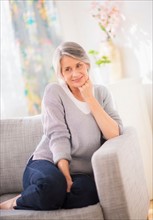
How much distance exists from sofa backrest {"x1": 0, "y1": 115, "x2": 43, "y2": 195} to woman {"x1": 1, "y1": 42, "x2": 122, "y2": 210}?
0.26 meters

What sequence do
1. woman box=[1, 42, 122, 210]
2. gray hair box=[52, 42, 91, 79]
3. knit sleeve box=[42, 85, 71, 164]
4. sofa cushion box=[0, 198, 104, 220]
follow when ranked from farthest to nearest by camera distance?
gray hair box=[52, 42, 91, 79] → knit sleeve box=[42, 85, 71, 164] → woman box=[1, 42, 122, 210] → sofa cushion box=[0, 198, 104, 220]

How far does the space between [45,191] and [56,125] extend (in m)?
0.37

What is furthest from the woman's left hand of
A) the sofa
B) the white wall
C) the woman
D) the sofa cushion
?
the white wall

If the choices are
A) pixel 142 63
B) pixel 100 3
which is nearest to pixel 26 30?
pixel 100 3

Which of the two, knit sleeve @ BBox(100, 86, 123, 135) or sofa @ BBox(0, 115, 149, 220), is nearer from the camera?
sofa @ BBox(0, 115, 149, 220)

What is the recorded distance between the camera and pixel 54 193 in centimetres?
156

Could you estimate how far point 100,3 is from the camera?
2.87 meters

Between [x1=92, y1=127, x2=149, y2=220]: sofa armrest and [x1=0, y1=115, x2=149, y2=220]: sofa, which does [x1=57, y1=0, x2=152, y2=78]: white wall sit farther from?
[x1=92, y1=127, x2=149, y2=220]: sofa armrest

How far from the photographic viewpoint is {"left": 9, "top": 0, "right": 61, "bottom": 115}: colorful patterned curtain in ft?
8.96

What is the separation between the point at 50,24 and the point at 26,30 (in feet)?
0.81

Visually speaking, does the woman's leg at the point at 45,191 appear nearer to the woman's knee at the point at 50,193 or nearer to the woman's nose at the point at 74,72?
the woman's knee at the point at 50,193

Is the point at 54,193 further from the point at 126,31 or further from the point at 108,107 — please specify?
the point at 126,31

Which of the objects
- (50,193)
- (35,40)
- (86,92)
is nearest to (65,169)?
(50,193)

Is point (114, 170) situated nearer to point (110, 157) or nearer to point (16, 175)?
point (110, 157)
